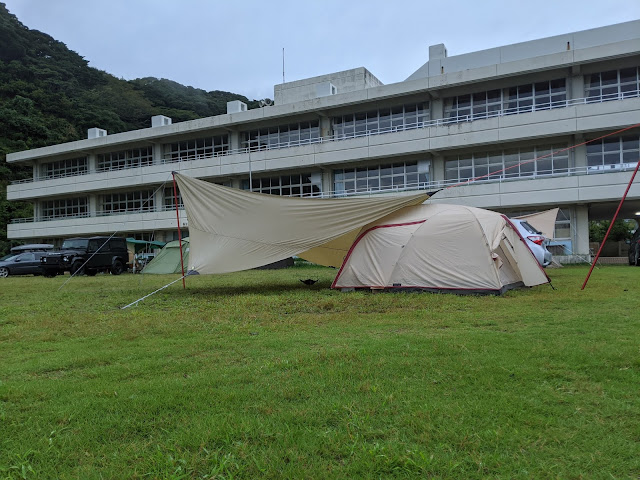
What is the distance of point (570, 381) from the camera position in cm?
370

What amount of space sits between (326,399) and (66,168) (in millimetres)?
46818

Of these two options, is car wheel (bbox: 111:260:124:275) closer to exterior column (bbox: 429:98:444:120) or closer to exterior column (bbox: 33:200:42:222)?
exterior column (bbox: 429:98:444:120)

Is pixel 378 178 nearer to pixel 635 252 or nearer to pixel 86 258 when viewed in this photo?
pixel 635 252

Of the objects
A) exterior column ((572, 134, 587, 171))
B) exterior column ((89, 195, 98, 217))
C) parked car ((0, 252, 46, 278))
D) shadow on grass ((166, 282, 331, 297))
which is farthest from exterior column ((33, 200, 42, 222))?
exterior column ((572, 134, 587, 171))

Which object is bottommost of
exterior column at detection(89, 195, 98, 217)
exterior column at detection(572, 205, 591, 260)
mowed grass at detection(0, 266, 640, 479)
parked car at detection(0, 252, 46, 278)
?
mowed grass at detection(0, 266, 640, 479)

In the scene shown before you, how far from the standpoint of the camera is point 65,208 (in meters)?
42.8

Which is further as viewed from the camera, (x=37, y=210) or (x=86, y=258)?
(x=37, y=210)

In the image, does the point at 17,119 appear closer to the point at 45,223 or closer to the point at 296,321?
the point at 45,223

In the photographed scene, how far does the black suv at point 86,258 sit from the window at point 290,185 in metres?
12.8

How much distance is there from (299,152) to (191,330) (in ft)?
86.9

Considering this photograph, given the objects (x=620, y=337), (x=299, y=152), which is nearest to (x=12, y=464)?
(x=620, y=337)

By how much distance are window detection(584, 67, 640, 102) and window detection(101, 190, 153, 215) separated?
3189 centimetres

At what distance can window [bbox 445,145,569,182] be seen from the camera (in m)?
26.0

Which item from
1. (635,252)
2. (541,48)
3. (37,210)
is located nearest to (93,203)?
(37,210)
